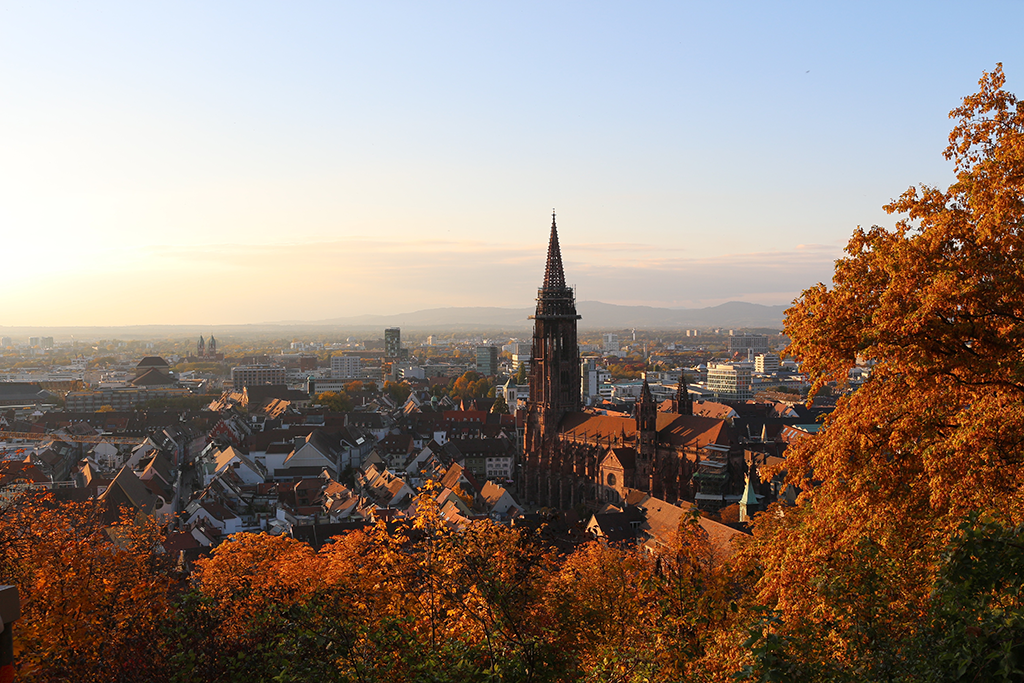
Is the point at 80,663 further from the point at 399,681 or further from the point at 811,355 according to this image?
the point at 811,355

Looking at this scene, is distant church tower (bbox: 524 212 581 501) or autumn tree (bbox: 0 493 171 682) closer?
autumn tree (bbox: 0 493 171 682)

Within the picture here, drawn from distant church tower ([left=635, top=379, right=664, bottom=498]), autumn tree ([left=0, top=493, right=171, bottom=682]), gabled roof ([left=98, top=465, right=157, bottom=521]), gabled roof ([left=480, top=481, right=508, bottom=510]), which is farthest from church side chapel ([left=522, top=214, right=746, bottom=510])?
autumn tree ([left=0, top=493, right=171, bottom=682])

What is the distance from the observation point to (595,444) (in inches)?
2756

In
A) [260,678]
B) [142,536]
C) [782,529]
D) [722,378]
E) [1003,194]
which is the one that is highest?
Answer: [1003,194]

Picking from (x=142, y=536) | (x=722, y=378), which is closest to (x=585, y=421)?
(x=142, y=536)

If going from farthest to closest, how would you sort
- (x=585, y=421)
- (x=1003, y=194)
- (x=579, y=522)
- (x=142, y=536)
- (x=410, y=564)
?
(x=585, y=421) → (x=579, y=522) → (x=142, y=536) → (x=410, y=564) → (x=1003, y=194)

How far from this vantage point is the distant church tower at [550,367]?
7400 centimetres

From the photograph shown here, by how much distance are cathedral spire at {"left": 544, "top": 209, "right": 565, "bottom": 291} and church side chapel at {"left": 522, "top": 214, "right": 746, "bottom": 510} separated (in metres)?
0.10

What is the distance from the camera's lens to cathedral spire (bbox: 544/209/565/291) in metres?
75.1

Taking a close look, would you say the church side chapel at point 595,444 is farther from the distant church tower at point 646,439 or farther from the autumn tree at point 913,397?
the autumn tree at point 913,397

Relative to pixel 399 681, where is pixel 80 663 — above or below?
below

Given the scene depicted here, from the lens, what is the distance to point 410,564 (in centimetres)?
1823

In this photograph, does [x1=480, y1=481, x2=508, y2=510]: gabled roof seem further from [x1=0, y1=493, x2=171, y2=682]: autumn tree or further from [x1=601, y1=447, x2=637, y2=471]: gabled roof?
[x1=0, y1=493, x2=171, y2=682]: autumn tree

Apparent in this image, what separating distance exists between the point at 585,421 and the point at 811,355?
59293 millimetres
